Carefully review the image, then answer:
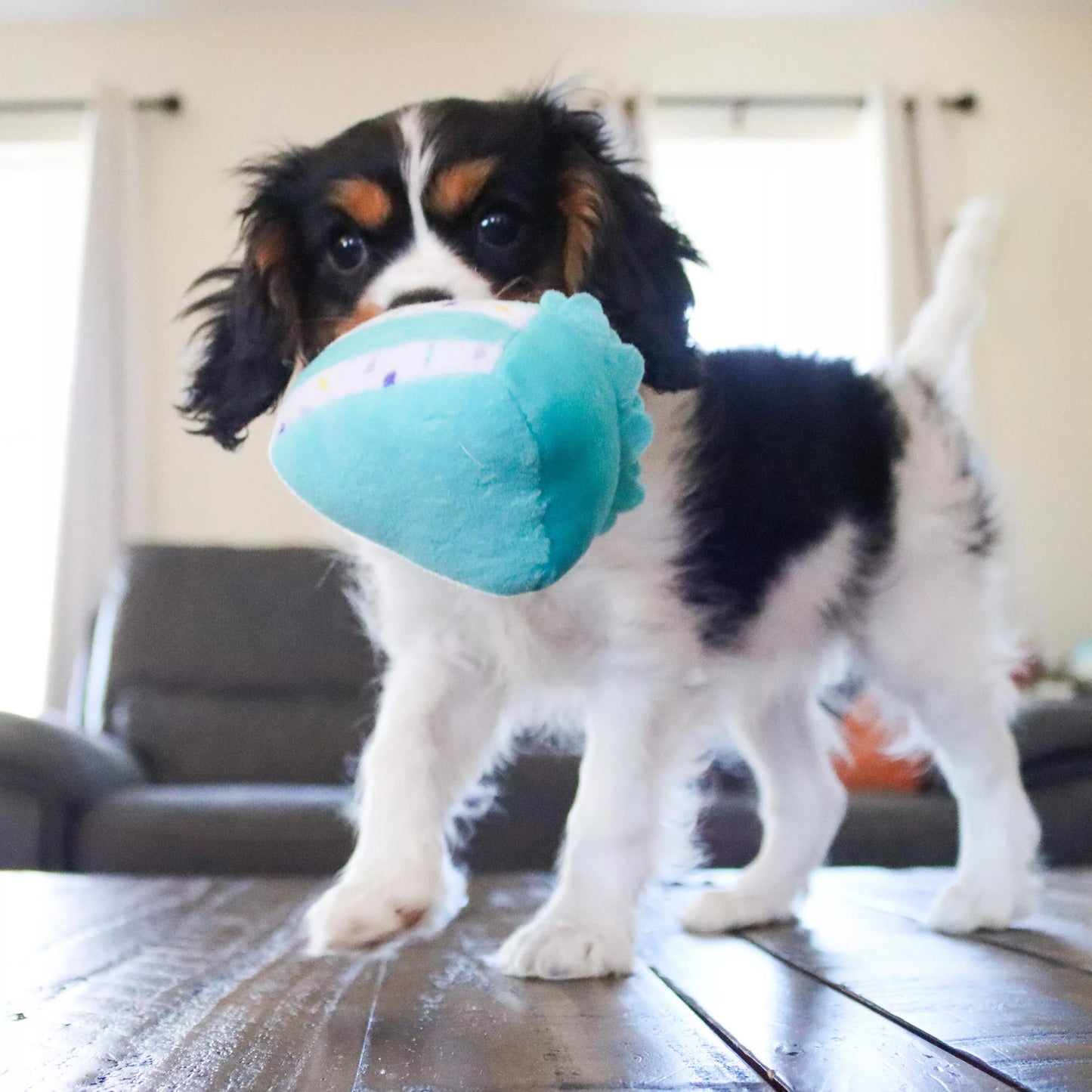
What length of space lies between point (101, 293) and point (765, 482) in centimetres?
368

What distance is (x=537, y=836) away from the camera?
267 cm

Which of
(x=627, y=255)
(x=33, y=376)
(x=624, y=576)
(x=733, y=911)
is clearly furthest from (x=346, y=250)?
(x=33, y=376)

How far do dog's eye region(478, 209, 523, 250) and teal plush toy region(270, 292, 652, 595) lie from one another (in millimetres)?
405

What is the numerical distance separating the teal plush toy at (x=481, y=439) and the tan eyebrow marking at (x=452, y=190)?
0.41 m

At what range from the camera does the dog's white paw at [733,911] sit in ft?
4.58

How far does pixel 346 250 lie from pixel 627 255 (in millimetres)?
300

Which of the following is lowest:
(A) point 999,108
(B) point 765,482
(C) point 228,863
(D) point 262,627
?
(C) point 228,863

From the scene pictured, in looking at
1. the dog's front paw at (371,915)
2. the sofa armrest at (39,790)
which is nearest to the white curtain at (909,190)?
the sofa armrest at (39,790)

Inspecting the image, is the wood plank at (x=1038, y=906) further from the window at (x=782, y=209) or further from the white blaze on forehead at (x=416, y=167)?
the window at (x=782, y=209)

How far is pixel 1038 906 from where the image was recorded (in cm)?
143

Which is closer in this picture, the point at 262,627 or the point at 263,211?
the point at 263,211

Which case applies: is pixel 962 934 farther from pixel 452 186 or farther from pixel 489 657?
pixel 452 186

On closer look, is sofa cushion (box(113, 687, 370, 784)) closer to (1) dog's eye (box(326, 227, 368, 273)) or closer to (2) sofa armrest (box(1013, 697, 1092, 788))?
(2) sofa armrest (box(1013, 697, 1092, 788))

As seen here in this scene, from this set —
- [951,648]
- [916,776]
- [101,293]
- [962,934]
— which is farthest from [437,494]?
[101,293]
